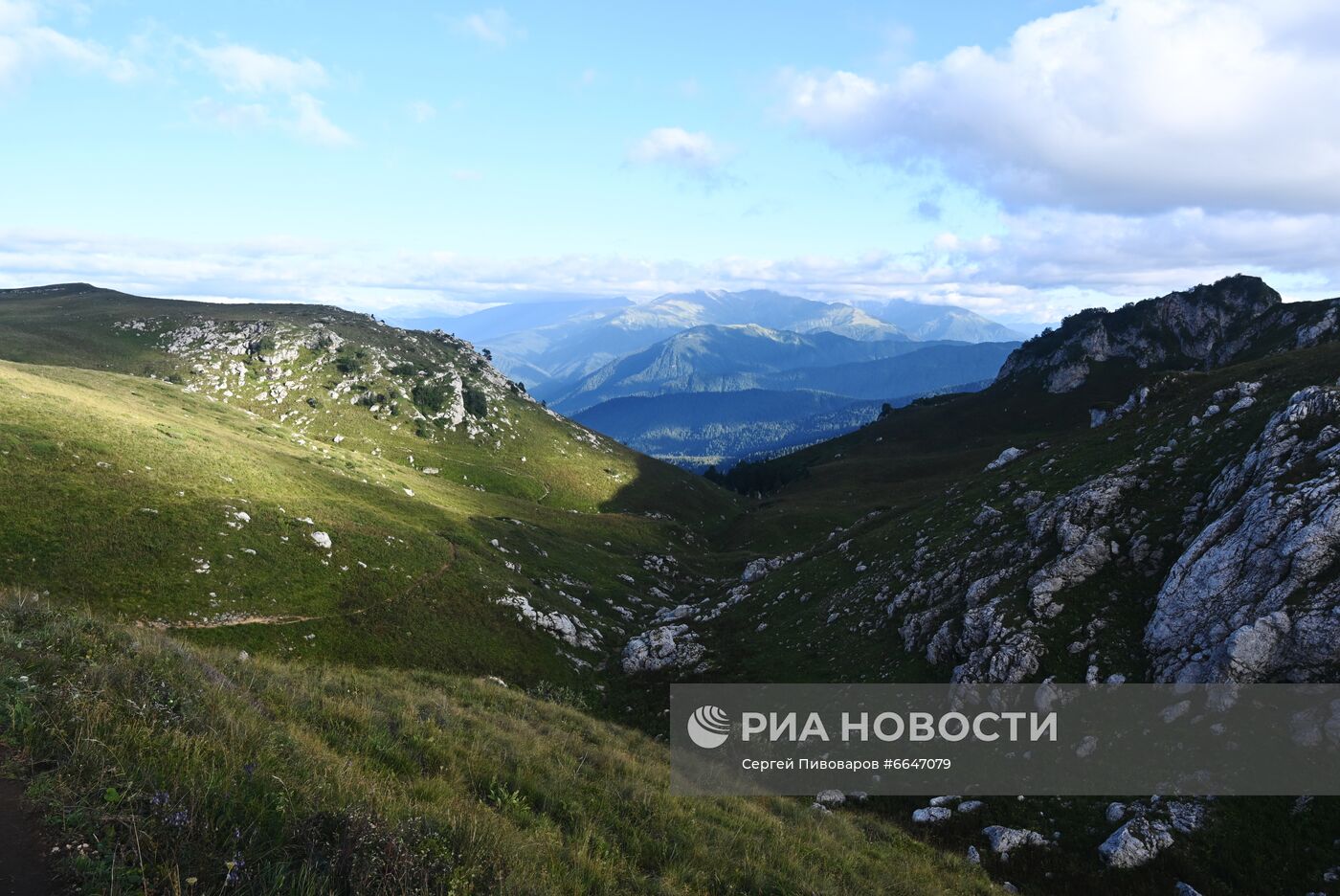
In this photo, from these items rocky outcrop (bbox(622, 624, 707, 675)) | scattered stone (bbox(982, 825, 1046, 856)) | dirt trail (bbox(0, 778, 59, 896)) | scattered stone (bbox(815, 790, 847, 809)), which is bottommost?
rocky outcrop (bbox(622, 624, 707, 675))

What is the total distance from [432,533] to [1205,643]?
57828 mm

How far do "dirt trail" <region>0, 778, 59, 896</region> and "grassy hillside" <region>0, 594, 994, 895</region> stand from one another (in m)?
0.16

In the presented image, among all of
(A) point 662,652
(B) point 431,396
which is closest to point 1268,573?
(A) point 662,652

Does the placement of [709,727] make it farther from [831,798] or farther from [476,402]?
[476,402]

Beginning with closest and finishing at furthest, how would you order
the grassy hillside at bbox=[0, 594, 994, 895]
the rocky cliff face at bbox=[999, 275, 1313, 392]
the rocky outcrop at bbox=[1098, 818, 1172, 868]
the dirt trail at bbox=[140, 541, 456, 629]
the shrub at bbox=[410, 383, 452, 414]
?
the grassy hillside at bbox=[0, 594, 994, 895], the rocky outcrop at bbox=[1098, 818, 1172, 868], the dirt trail at bbox=[140, 541, 456, 629], the shrub at bbox=[410, 383, 452, 414], the rocky cliff face at bbox=[999, 275, 1313, 392]

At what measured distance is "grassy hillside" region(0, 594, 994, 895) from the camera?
680 centimetres

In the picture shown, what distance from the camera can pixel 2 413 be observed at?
4462 cm

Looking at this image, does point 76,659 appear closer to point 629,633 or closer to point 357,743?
point 357,743

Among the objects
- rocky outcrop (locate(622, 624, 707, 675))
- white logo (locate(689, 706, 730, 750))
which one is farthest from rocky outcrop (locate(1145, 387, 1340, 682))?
rocky outcrop (locate(622, 624, 707, 675))

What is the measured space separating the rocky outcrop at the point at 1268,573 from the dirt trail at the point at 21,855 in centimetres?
3253

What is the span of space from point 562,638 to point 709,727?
1973 centimetres

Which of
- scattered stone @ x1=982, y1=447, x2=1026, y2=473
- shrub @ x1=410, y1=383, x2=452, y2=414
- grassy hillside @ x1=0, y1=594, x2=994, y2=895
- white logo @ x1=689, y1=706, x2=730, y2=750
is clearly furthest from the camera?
shrub @ x1=410, y1=383, x2=452, y2=414

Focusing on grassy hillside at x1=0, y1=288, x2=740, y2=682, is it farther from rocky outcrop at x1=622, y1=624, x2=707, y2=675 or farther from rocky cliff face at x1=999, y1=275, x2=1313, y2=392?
rocky cliff face at x1=999, y1=275, x2=1313, y2=392

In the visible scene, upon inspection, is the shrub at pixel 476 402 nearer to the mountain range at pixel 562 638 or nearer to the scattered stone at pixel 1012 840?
the mountain range at pixel 562 638
